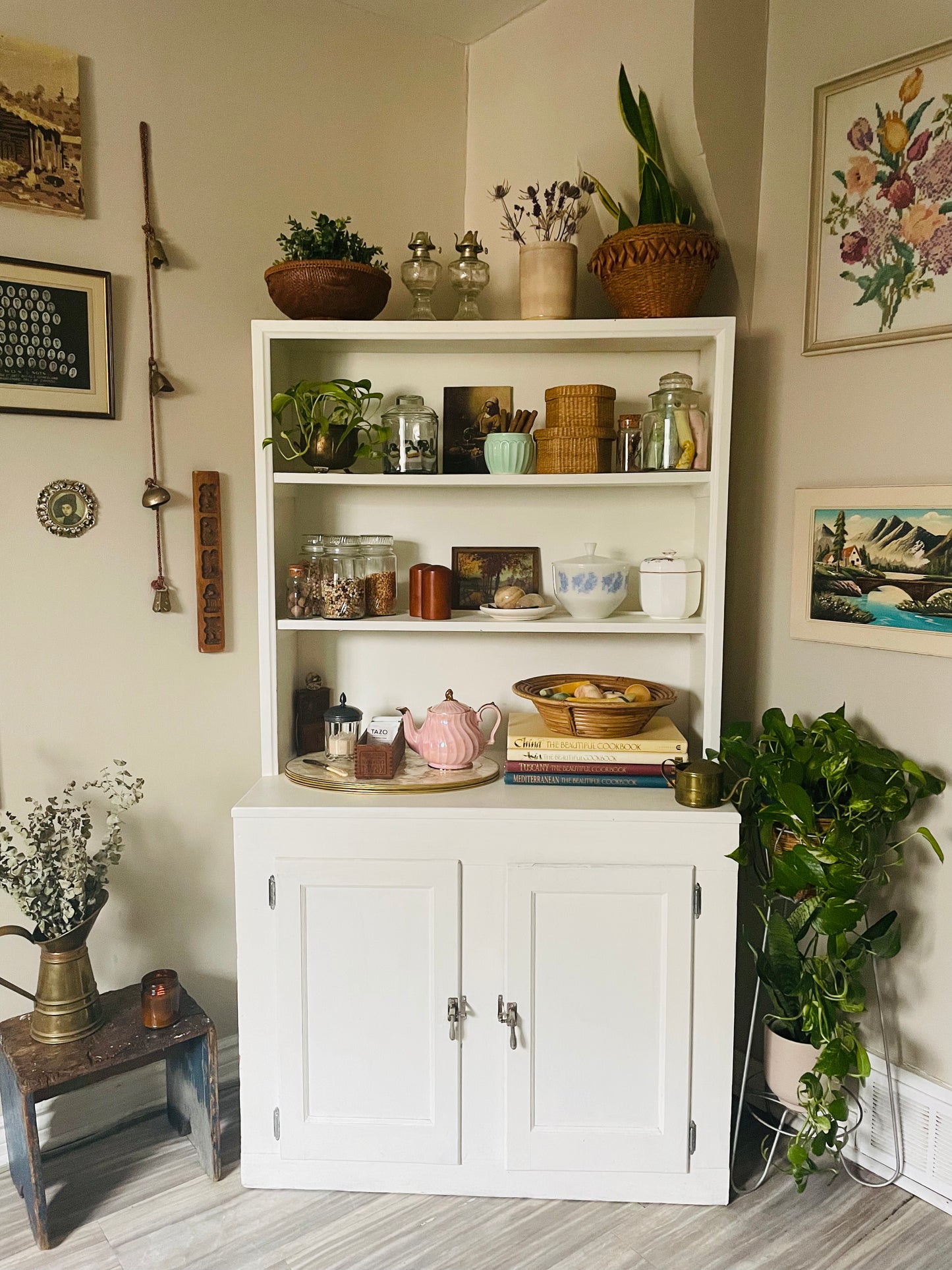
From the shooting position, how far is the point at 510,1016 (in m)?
1.87

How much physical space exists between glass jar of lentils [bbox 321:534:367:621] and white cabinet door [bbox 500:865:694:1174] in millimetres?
687

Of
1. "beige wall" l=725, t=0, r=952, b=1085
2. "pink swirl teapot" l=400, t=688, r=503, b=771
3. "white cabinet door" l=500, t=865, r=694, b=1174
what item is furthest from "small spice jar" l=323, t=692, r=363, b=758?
"beige wall" l=725, t=0, r=952, b=1085

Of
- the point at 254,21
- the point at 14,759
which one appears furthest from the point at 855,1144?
the point at 254,21

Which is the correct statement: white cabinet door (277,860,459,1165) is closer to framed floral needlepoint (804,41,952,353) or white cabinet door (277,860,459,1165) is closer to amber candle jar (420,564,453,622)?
amber candle jar (420,564,453,622)

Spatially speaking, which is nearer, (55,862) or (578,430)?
(55,862)

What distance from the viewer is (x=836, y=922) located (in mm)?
1711

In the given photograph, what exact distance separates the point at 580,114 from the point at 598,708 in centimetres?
146

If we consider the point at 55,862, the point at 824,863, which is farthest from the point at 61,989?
the point at 824,863

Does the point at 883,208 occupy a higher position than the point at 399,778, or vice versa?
the point at 883,208

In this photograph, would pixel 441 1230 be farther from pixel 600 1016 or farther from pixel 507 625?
pixel 507 625

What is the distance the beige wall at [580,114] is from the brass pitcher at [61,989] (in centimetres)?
179

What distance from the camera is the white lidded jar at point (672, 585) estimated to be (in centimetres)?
205

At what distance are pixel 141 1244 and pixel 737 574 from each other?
1.94 meters

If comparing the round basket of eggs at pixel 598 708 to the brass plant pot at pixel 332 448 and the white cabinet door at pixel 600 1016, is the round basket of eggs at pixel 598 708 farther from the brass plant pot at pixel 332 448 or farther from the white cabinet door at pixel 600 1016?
the brass plant pot at pixel 332 448
